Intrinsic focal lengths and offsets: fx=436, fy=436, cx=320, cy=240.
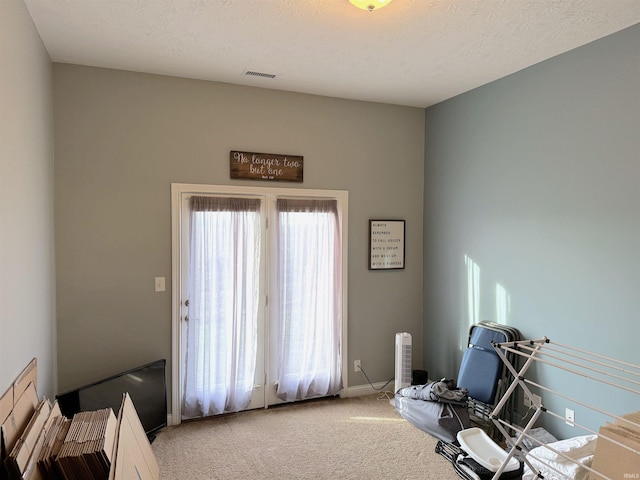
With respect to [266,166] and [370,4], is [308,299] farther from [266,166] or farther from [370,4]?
[370,4]

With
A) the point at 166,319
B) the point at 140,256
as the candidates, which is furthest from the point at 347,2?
the point at 166,319

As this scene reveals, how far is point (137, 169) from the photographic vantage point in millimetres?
3348

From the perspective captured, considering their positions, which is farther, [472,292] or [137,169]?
[472,292]

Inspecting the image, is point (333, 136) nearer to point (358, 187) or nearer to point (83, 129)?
point (358, 187)

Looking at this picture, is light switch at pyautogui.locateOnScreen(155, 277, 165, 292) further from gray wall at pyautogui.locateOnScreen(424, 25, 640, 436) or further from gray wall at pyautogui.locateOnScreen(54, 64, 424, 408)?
gray wall at pyautogui.locateOnScreen(424, 25, 640, 436)

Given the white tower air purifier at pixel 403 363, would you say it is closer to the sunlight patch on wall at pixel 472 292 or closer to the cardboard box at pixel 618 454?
the sunlight patch on wall at pixel 472 292

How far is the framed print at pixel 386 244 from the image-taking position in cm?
414

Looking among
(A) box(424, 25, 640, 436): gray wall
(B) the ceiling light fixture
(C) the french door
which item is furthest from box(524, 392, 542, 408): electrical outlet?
(B) the ceiling light fixture

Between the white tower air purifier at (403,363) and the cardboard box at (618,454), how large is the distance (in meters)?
2.26

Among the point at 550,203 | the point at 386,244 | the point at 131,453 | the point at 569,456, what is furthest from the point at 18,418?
the point at 550,203

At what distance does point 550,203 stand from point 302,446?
8.14 ft

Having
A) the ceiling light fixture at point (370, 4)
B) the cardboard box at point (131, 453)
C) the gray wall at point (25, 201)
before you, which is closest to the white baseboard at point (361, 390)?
the cardboard box at point (131, 453)

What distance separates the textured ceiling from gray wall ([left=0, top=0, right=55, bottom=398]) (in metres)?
0.32

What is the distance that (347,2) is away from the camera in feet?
7.45
